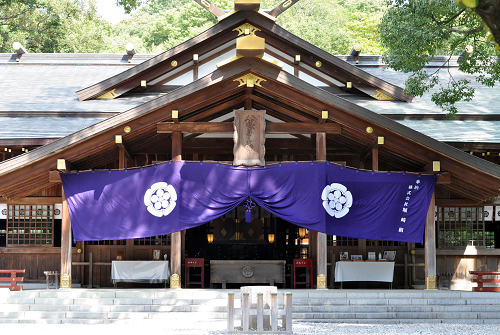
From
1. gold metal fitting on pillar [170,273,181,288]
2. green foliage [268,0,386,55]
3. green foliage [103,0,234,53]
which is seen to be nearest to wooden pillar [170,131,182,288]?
gold metal fitting on pillar [170,273,181,288]

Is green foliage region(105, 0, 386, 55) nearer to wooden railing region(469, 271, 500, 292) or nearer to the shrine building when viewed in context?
the shrine building

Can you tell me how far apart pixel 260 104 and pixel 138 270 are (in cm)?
495

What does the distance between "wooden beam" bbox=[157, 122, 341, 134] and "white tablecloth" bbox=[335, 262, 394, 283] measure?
3.35 meters

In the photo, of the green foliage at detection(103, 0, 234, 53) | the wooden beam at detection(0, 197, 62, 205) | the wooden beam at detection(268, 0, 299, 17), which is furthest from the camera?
the green foliage at detection(103, 0, 234, 53)

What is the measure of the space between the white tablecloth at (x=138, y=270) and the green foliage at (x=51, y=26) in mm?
18907

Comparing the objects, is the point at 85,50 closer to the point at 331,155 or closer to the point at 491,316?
the point at 331,155

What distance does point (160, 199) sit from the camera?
11.9 m

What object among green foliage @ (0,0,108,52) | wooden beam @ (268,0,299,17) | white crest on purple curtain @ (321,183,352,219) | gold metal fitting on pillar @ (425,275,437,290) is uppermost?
green foliage @ (0,0,108,52)

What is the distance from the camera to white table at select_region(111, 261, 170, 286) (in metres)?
13.1

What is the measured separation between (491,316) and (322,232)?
145 inches

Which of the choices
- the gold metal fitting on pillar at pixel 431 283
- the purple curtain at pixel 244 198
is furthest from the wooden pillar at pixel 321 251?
the gold metal fitting on pillar at pixel 431 283

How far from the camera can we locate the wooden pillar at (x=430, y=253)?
1186cm

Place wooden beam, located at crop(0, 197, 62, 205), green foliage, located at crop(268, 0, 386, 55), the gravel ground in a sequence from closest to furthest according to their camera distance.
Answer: the gravel ground
wooden beam, located at crop(0, 197, 62, 205)
green foliage, located at crop(268, 0, 386, 55)

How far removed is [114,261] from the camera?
1314cm
